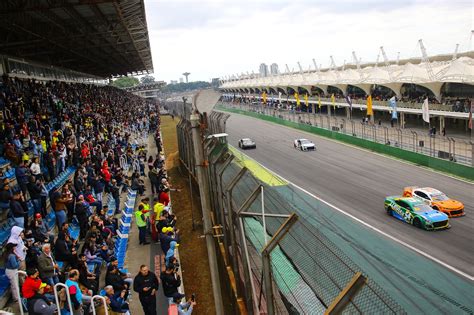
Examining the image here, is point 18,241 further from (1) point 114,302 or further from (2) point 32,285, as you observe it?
(1) point 114,302

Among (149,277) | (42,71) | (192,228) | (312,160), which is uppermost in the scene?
(42,71)

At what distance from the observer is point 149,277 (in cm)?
878

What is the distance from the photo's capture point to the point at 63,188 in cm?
1209

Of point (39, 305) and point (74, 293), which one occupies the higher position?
point (39, 305)

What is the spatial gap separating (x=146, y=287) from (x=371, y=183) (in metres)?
19.4

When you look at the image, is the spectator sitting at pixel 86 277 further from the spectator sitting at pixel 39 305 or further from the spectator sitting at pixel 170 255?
the spectator sitting at pixel 39 305

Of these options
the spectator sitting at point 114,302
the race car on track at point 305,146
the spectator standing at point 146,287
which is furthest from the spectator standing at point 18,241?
the race car on track at point 305,146

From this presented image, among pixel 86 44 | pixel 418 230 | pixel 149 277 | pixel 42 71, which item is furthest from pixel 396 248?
pixel 42 71

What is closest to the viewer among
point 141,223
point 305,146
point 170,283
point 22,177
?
point 170,283

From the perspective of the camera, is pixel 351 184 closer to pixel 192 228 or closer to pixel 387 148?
pixel 387 148

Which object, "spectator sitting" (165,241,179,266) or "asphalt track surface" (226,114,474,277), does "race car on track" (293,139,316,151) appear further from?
"spectator sitting" (165,241,179,266)

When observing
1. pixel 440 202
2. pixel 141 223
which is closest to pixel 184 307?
pixel 141 223

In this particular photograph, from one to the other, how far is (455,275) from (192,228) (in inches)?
328

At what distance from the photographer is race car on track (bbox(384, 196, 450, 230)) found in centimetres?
1730
